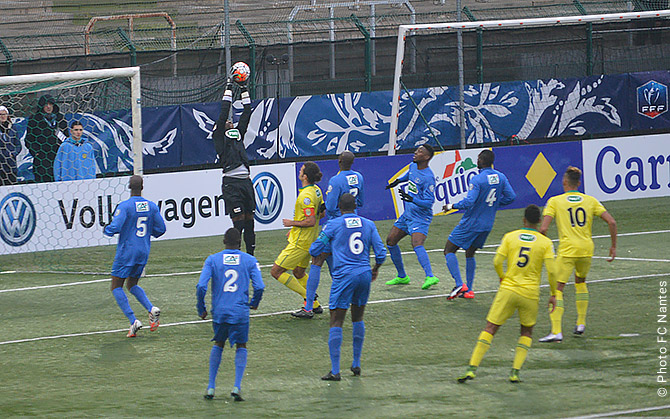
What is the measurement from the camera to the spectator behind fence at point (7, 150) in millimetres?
16609

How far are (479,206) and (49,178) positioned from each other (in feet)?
25.9

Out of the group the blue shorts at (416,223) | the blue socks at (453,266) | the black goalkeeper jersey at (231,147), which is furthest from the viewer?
the black goalkeeper jersey at (231,147)

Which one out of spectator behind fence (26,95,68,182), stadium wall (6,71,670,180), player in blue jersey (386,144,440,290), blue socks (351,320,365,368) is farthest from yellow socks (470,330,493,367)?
stadium wall (6,71,670,180)

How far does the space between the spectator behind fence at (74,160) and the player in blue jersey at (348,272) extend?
7744 millimetres

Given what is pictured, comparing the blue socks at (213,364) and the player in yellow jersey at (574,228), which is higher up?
the player in yellow jersey at (574,228)

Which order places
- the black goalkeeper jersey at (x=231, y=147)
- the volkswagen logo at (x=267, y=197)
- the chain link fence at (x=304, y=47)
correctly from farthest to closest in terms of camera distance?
the chain link fence at (x=304, y=47) → the volkswagen logo at (x=267, y=197) → the black goalkeeper jersey at (x=231, y=147)

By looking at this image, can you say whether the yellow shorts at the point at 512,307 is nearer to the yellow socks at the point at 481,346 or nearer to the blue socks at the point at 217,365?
the yellow socks at the point at 481,346

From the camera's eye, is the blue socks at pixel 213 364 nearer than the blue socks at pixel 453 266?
Yes

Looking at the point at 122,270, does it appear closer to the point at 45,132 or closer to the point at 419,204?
the point at 419,204

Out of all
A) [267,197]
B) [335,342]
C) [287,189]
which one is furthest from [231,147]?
[335,342]

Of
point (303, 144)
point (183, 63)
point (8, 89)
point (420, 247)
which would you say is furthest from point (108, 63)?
point (420, 247)

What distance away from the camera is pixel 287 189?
1769 cm

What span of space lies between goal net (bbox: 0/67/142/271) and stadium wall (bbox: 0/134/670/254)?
0.06ft

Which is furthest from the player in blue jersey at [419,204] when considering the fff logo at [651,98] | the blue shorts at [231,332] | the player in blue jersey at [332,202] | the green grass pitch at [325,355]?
the fff logo at [651,98]
